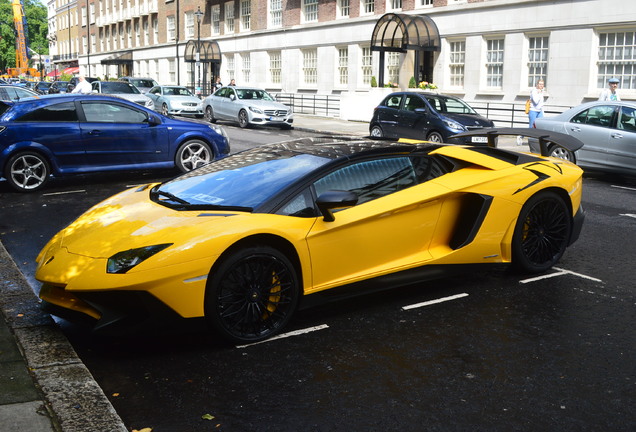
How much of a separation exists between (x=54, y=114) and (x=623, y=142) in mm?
10051

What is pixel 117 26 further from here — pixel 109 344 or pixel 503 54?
pixel 109 344

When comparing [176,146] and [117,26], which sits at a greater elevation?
[117,26]

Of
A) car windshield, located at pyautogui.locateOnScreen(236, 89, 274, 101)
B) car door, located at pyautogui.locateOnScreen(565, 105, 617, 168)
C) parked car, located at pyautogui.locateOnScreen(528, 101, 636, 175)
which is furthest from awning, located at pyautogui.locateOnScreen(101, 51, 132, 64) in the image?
car door, located at pyautogui.locateOnScreen(565, 105, 617, 168)

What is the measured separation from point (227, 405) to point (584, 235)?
226 inches

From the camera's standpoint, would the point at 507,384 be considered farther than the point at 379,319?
No

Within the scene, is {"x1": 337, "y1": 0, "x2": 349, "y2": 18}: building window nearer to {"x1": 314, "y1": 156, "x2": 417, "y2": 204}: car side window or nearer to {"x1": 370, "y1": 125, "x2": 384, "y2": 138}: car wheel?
{"x1": 370, "y1": 125, "x2": 384, "y2": 138}: car wheel

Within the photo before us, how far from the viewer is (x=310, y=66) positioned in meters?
40.2

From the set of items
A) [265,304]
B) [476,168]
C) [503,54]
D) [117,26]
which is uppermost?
[117,26]

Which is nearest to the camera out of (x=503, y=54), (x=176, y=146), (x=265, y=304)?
(x=265, y=304)

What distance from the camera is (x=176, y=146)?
13078mm

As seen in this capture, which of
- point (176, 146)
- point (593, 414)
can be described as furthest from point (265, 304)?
point (176, 146)

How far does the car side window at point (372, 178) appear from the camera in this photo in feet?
17.5

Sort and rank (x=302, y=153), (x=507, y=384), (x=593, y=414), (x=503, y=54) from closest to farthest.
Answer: (x=593, y=414)
(x=507, y=384)
(x=302, y=153)
(x=503, y=54)

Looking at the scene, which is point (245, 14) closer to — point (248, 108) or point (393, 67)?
point (393, 67)
